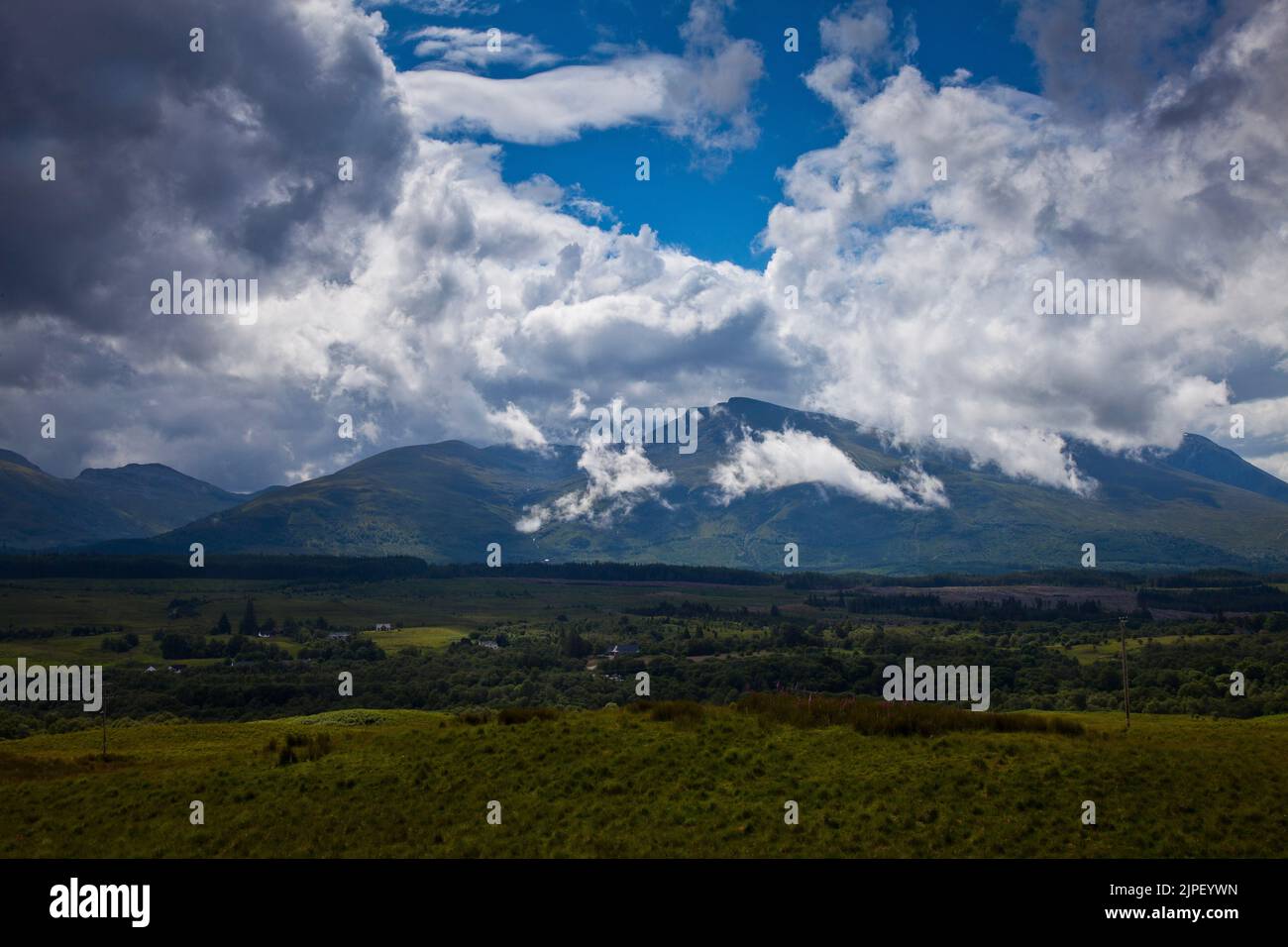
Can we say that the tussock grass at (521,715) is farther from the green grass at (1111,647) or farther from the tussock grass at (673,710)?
the green grass at (1111,647)

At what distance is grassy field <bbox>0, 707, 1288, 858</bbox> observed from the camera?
98.2 feet

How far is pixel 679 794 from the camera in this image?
34.2 meters

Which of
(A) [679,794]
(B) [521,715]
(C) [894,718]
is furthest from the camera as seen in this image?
(B) [521,715]

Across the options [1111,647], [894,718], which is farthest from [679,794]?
[1111,647]

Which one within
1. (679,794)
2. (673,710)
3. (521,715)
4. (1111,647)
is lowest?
(1111,647)

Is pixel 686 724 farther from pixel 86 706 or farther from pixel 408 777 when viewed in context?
pixel 86 706

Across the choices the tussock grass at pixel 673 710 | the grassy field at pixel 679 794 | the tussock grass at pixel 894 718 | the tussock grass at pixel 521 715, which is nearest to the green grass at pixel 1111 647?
the tussock grass at pixel 894 718

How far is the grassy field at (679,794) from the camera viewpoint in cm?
2992

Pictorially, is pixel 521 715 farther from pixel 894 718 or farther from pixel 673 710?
pixel 894 718

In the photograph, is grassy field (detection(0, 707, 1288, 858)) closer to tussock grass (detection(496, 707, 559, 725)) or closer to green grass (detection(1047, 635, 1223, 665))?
tussock grass (detection(496, 707, 559, 725))

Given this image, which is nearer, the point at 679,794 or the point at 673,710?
the point at 679,794
